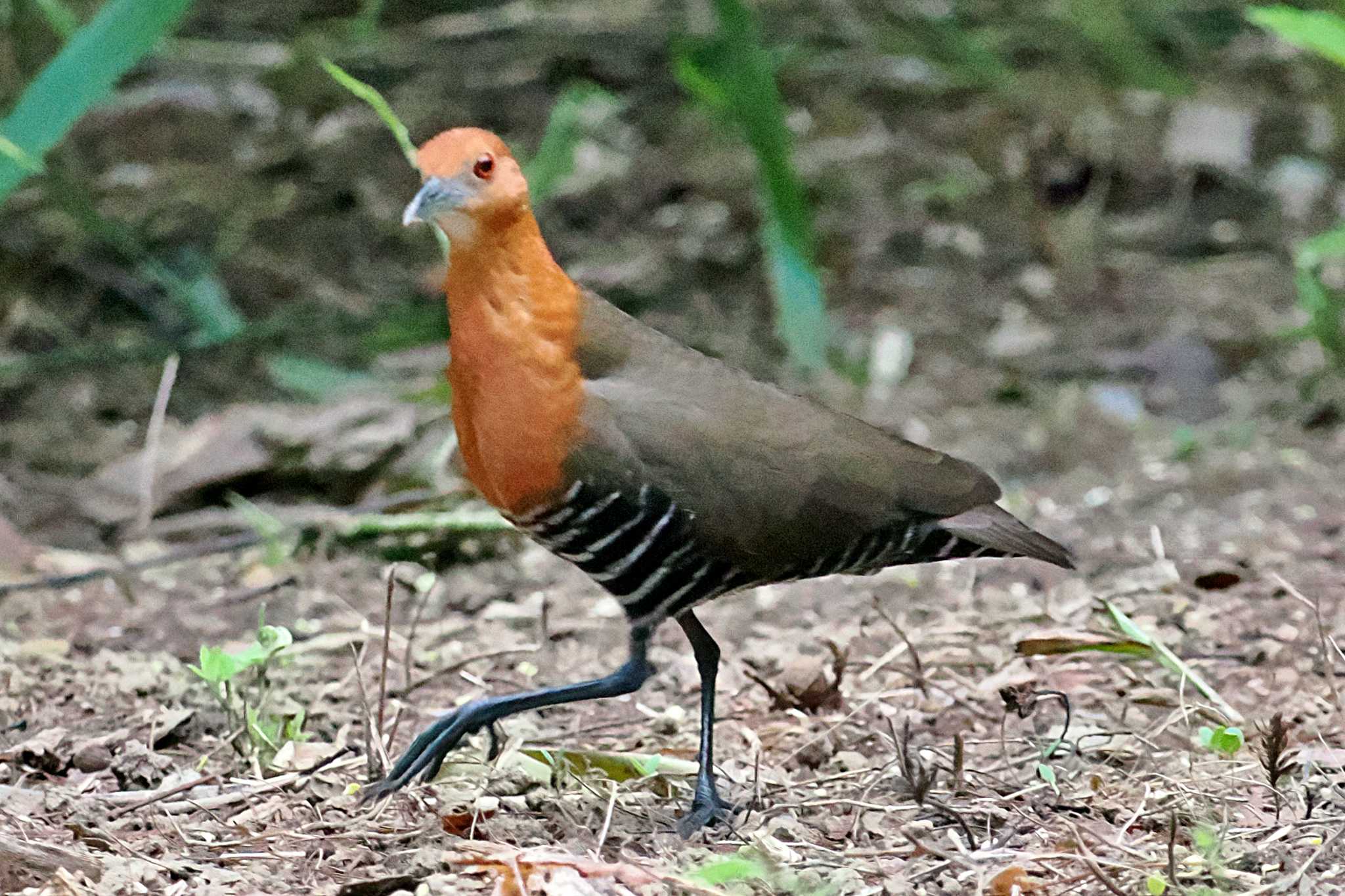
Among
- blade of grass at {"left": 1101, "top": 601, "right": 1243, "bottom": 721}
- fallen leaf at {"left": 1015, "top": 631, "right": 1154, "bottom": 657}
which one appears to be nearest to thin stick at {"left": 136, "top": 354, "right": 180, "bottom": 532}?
fallen leaf at {"left": 1015, "top": 631, "right": 1154, "bottom": 657}

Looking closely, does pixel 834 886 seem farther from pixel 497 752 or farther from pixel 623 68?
pixel 623 68

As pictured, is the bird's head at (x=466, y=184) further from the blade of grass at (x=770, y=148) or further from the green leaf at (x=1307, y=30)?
the blade of grass at (x=770, y=148)

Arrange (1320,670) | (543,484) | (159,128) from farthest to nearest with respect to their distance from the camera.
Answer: (159,128) → (1320,670) → (543,484)

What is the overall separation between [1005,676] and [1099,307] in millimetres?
3401

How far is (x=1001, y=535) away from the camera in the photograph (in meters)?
3.02

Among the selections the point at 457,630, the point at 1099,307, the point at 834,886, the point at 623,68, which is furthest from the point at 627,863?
the point at 623,68

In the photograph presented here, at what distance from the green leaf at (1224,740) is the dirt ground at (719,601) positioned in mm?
26

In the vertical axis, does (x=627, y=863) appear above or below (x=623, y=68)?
below

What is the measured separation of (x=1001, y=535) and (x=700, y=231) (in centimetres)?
405

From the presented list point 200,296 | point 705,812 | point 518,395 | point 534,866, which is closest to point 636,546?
point 518,395

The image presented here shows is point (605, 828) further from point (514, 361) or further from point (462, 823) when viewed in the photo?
point (514, 361)

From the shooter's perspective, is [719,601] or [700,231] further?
[700,231]

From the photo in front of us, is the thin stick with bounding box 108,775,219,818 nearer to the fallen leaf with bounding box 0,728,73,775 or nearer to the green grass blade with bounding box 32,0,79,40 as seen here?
the fallen leaf with bounding box 0,728,73,775

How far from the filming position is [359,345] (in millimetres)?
5934
